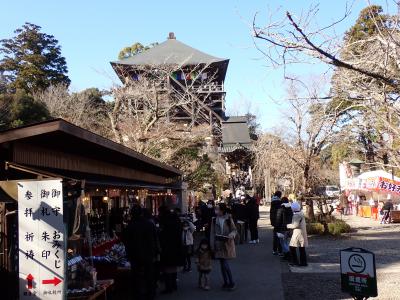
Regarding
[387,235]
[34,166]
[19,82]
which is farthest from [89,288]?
[19,82]

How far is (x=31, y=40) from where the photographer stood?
150ft

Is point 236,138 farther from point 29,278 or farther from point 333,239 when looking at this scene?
point 29,278

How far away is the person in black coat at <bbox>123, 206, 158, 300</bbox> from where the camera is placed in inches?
291

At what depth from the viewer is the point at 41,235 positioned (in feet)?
18.9

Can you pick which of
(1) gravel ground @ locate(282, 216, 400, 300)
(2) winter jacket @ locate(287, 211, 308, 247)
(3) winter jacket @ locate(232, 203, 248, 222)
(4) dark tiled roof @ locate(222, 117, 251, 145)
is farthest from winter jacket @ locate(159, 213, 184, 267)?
(4) dark tiled roof @ locate(222, 117, 251, 145)

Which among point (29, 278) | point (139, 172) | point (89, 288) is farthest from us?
point (139, 172)

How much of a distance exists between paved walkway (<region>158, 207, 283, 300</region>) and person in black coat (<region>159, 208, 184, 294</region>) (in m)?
0.37

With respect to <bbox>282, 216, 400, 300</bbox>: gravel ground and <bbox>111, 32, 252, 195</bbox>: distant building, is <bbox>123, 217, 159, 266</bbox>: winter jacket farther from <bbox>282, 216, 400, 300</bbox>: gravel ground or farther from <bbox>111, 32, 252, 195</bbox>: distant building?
<bbox>111, 32, 252, 195</bbox>: distant building

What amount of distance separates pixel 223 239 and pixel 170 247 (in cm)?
100

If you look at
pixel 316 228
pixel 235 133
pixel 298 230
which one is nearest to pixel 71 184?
pixel 298 230

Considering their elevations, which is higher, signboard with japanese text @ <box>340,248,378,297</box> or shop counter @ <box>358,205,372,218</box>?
signboard with japanese text @ <box>340,248,378,297</box>

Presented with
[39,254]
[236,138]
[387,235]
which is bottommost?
[387,235]

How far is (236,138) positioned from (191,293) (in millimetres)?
30194

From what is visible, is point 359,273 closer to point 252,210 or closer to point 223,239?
point 223,239
